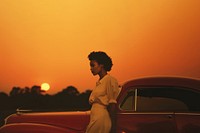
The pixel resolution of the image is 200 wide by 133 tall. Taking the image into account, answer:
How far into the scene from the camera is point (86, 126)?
4801 millimetres

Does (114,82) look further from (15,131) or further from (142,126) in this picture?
(15,131)

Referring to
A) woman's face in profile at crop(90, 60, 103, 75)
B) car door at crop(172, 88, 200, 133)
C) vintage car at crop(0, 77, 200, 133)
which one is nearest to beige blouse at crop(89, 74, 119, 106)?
woman's face in profile at crop(90, 60, 103, 75)

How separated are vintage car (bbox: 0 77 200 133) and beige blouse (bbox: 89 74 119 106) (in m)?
0.37

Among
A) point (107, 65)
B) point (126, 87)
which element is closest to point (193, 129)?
point (126, 87)

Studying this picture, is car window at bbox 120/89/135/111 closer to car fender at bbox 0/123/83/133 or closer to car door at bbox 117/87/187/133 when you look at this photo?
car door at bbox 117/87/187/133

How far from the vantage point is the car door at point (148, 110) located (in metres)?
4.55

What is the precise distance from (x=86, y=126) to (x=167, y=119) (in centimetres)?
110

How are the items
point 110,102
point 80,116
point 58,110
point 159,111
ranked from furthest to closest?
point 58,110 < point 80,116 < point 159,111 < point 110,102

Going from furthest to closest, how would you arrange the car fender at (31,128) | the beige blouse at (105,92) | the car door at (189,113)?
the car fender at (31,128)
the car door at (189,113)
the beige blouse at (105,92)

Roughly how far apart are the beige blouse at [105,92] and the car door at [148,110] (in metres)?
0.40

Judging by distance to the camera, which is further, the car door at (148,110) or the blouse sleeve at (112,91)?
the car door at (148,110)

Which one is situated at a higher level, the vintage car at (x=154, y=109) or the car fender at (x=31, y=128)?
the vintage car at (x=154, y=109)

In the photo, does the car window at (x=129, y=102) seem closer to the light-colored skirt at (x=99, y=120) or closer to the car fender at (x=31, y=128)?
the light-colored skirt at (x=99, y=120)

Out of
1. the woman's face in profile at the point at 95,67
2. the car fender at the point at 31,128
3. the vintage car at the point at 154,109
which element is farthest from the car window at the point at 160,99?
the car fender at the point at 31,128
